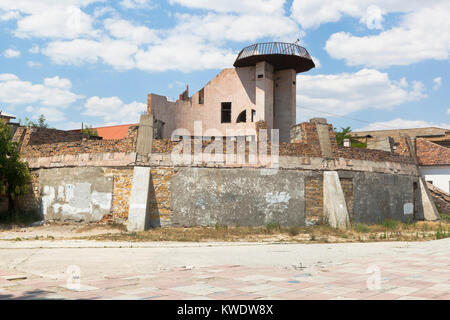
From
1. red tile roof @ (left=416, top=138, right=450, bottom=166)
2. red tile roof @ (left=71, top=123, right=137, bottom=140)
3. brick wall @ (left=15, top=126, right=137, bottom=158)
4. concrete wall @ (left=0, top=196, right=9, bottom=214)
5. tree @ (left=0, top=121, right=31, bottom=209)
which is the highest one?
red tile roof @ (left=71, top=123, right=137, bottom=140)

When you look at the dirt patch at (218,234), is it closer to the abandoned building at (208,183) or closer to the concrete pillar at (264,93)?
the abandoned building at (208,183)

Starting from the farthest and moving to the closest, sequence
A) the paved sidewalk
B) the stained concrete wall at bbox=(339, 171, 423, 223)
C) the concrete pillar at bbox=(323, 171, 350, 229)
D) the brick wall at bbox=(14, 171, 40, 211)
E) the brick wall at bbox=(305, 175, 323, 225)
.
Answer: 1. the brick wall at bbox=(14, 171, 40, 211)
2. the stained concrete wall at bbox=(339, 171, 423, 223)
3. the brick wall at bbox=(305, 175, 323, 225)
4. the concrete pillar at bbox=(323, 171, 350, 229)
5. the paved sidewalk

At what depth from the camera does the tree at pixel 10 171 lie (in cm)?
1619

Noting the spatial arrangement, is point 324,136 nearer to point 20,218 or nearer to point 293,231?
point 293,231

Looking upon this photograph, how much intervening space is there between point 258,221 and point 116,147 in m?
6.32

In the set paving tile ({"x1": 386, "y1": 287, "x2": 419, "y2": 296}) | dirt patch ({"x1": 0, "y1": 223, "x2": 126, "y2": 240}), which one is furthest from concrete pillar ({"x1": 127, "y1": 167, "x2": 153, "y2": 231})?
paving tile ({"x1": 386, "y1": 287, "x2": 419, "y2": 296})

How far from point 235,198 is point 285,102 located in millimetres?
14685

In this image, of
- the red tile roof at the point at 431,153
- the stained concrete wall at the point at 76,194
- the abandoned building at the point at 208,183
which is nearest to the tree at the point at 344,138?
the red tile roof at the point at 431,153

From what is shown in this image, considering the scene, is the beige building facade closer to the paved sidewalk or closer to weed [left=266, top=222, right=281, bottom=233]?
weed [left=266, top=222, right=281, bottom=233]

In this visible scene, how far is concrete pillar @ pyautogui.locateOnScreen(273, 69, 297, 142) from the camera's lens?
27.6 meters

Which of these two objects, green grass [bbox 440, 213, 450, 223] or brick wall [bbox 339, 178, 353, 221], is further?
green grass [bbox 440, 213, 450, 223]

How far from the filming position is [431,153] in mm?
25266

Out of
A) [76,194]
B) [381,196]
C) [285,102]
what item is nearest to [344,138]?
[285,102]

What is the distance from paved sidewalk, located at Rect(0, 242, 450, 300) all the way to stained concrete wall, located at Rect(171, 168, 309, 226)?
6840 mm
